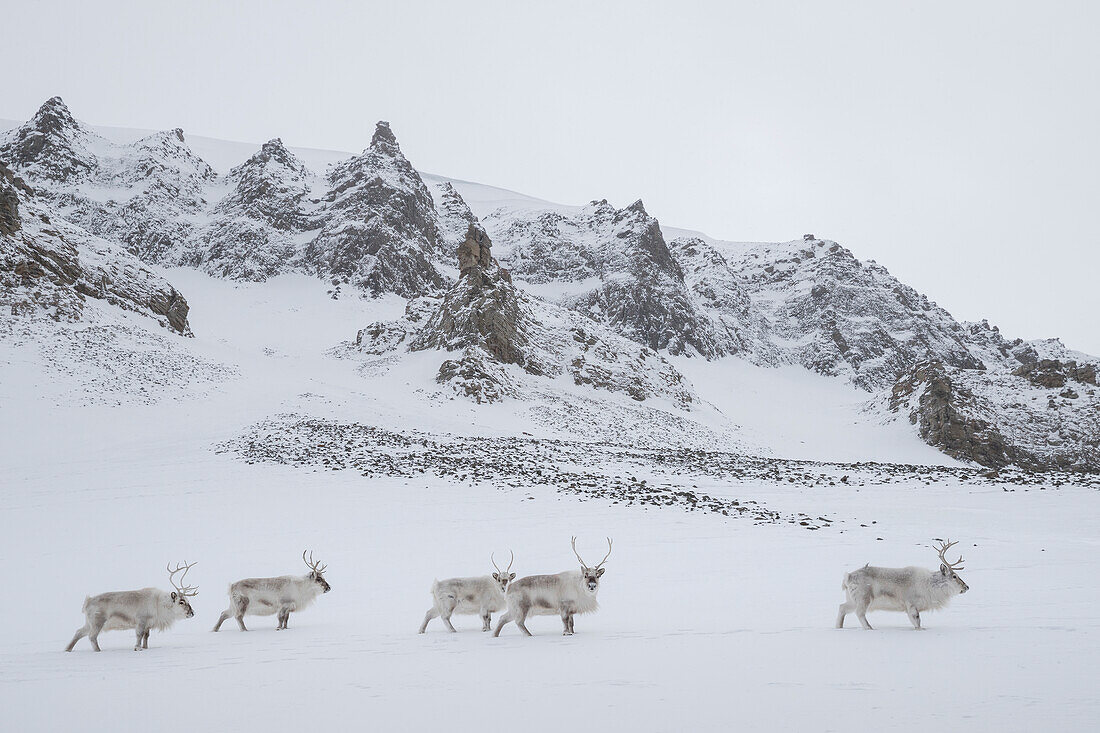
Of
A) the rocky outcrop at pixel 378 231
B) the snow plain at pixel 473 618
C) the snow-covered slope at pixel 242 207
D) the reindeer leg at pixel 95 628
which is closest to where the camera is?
the snow plain at pixel 473 618

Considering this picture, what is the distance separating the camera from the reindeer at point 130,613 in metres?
7.88

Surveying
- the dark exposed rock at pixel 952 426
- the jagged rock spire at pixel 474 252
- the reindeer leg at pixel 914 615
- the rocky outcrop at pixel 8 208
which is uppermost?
the jagged rock spire at pixel 474 252

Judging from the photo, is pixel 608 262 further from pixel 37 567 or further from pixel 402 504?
pixel 37 567

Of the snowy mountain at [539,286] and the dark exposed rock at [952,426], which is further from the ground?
the snowy mountain at [539,286]

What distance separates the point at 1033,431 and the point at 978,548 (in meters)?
39.8

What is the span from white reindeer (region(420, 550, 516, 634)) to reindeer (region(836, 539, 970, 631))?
4.19 metres

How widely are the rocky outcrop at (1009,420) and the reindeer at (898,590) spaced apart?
4145 cm

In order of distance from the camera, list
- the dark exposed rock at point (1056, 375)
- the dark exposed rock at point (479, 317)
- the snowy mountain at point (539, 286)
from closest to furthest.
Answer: the dark exposed rock at point (1056, 375) < the snowy mountain at point (539, 286) < the dark exposed rock at point (479, 317)

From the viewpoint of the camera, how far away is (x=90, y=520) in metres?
17.3

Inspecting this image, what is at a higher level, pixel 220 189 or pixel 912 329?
pixel 220 189

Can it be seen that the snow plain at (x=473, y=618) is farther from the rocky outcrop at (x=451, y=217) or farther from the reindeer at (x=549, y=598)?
the rocky outcrop at (x=451, y=217)

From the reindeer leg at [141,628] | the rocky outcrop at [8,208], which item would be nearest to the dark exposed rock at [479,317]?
the rocky outcrop at [8,208]

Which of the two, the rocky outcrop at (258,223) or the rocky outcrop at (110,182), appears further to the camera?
the rocky outcrop at (110,182)

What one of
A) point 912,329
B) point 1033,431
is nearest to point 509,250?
point 912,329
